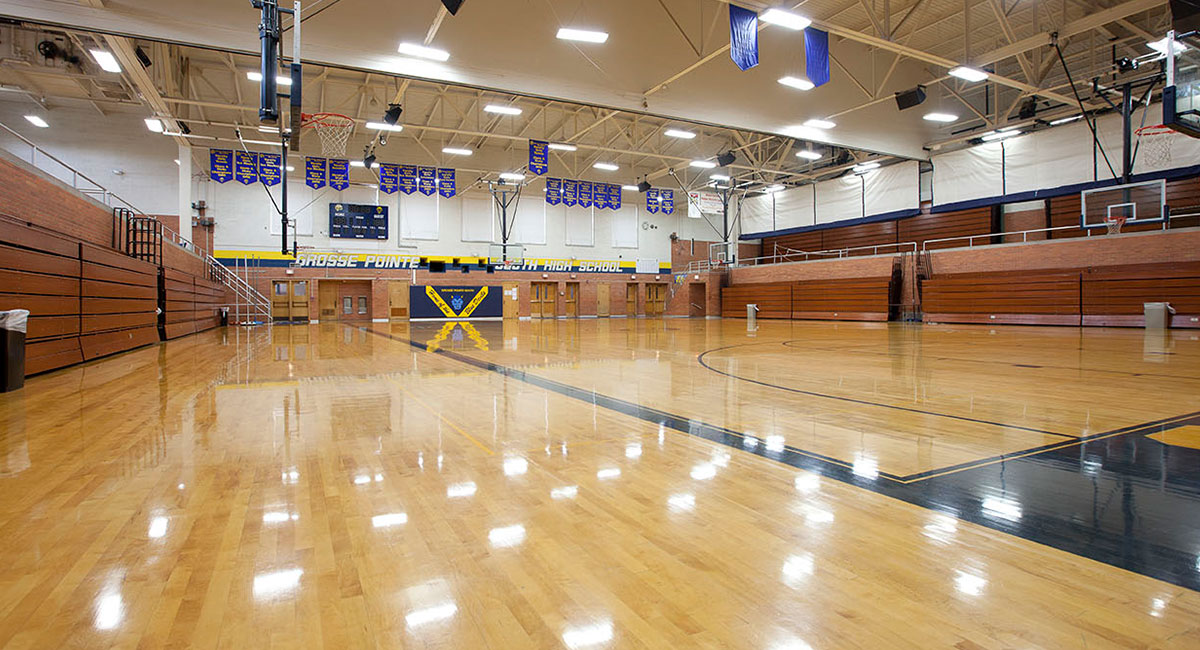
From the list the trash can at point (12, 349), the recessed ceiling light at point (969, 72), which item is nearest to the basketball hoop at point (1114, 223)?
the recessed ceiling light at point (969, 72)

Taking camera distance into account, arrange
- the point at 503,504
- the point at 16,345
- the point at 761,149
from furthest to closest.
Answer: the point at 761,149 < the point at 16,345 < the point at 503,504

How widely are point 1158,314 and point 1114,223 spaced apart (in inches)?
114

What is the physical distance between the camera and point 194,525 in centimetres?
221

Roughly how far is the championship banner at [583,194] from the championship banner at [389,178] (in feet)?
22.6

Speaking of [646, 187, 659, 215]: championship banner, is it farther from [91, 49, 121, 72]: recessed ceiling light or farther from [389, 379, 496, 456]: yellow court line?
[389, 379, 496, 456]: yellow court line

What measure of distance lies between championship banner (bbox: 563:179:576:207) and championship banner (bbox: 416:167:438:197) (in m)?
4.99

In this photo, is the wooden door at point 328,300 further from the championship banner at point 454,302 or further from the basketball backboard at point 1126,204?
the basketball backboard at point 1126,204

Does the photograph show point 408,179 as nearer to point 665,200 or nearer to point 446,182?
point 446,182

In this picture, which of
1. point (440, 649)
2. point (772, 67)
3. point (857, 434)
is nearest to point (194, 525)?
point (440, 649)

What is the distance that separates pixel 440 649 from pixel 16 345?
6876 millimetres

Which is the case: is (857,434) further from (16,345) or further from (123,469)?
(16,345)

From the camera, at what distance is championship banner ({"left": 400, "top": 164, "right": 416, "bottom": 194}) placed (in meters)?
19.5

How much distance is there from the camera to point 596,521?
2.22 meters

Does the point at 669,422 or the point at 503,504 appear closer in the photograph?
the point at 503,504
